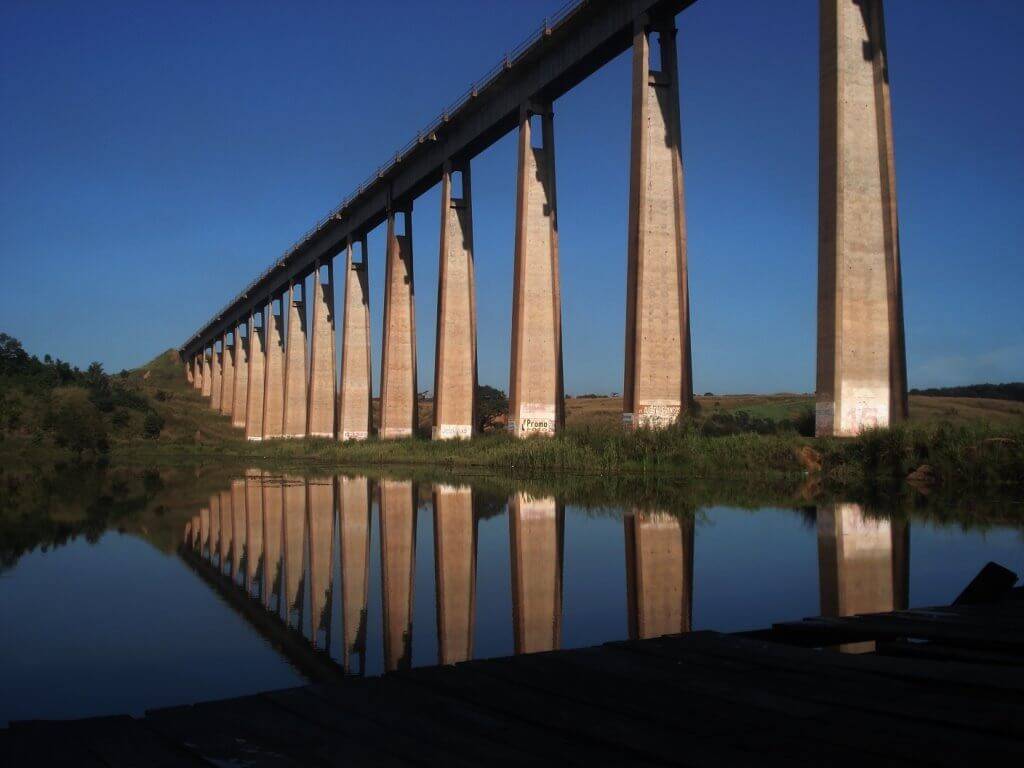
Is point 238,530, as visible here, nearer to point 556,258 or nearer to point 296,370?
point 556,258

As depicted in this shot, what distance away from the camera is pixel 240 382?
289 ft

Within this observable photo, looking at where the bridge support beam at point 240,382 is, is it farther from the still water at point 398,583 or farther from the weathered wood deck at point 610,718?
the weathered wood deck at point 610,718

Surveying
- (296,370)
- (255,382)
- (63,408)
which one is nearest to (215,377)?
(255,382)

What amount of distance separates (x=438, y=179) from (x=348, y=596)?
1480 inches

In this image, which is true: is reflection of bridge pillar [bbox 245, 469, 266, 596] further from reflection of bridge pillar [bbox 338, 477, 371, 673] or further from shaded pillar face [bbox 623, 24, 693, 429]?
shaded pillar face [bbox 623, 24, 693, 429]

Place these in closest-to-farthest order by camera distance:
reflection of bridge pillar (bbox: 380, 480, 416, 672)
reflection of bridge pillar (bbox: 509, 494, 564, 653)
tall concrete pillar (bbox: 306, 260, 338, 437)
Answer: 1. reflection of bridge pillar (bbox: 380, 480, 416, 672)
2. reflection of bridge pillar (bbox: 509, 494, 564, 653)
3. tall concrete pillar (bbox: 306, 260, 338, 437)

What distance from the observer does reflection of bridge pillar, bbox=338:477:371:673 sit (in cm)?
526

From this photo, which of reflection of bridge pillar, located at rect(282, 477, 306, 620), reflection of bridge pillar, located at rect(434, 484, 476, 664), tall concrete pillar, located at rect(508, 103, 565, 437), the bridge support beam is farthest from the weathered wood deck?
the bridge support beam

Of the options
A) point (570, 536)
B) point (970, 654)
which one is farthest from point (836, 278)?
point (970, 654)

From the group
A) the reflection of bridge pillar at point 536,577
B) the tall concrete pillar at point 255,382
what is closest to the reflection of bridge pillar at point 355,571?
the reflection of bridge pillar at point 536,577

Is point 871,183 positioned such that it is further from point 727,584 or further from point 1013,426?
point 727,584

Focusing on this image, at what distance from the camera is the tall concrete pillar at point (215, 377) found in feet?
322

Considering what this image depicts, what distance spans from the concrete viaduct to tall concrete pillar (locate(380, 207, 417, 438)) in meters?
0.07

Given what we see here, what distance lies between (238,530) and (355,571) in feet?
13.5
